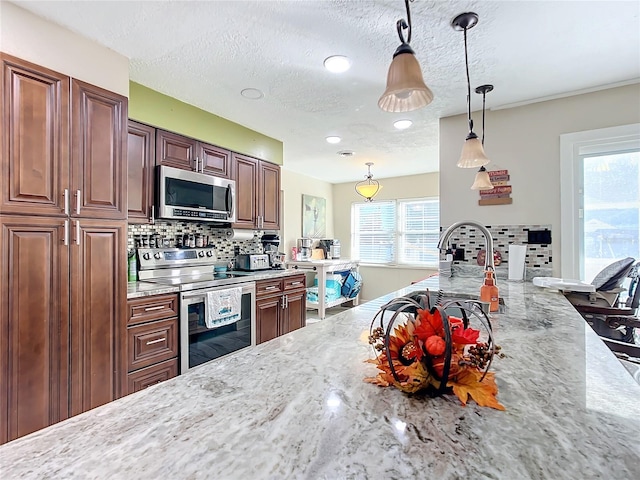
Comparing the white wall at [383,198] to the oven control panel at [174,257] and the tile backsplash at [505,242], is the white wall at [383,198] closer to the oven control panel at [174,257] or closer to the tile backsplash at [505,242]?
the tile backsplash at [505,242]

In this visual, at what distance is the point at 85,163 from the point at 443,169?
2.68m

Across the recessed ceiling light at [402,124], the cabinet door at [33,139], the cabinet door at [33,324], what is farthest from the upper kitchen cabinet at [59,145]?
the recessed ceiling light at [402,124]

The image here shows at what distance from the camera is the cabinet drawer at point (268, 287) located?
2998mm

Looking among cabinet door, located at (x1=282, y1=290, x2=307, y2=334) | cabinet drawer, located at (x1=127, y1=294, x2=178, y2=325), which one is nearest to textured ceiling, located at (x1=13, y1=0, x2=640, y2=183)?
cabinet drawer, located at (x1=127, y1=294, x2=178, y2=325)

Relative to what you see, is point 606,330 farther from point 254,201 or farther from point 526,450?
point 254,201

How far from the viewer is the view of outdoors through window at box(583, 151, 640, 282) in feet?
7.84

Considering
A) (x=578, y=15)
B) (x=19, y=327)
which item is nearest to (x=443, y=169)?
(x=578, y=15)

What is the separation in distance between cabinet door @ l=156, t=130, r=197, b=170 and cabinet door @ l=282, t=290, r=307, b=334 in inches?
62.2

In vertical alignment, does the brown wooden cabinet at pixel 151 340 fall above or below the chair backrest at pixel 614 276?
below

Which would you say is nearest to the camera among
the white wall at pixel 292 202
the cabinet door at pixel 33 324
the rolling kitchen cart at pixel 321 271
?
the cabinet door at pixel 33 324

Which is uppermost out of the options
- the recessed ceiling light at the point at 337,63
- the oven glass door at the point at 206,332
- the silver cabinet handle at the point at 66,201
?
the recessed ceiling light at the point at 337,63

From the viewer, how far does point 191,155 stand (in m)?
2.77

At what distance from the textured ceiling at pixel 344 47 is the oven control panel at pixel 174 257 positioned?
125cm

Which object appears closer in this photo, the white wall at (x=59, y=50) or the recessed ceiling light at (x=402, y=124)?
the white wall at (x=59, y=50)
